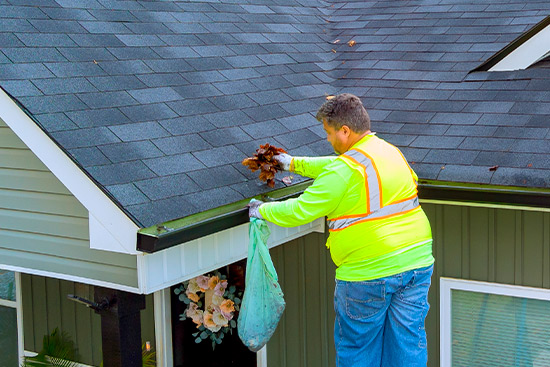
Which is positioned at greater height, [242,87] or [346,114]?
[242,87]

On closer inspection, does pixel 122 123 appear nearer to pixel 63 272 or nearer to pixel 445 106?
pixel 63 272

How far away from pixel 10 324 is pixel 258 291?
→ 438 centimetres

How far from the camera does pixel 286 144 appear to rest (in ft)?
18.1

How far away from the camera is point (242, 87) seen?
609cm

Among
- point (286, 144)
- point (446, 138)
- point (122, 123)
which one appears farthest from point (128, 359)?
point (446, 138)

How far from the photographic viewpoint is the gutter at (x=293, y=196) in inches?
153

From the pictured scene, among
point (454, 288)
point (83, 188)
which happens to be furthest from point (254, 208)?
point (454, 288)

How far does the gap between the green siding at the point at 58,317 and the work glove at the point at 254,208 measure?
3.25 metres

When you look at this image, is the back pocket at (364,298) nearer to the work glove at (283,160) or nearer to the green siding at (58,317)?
the work glove at (283,160)

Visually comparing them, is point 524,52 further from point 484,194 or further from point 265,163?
point 265,163

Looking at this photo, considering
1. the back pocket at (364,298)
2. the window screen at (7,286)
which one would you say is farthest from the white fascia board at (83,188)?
the window screen at (7,286)

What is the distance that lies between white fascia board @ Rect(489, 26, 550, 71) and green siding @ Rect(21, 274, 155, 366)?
409 cm

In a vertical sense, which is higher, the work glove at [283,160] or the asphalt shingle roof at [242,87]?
the asphalt shingle roof at [242,87]

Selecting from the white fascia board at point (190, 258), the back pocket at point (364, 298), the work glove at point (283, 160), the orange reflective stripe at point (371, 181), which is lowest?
the back pocket at point (364, 298)
